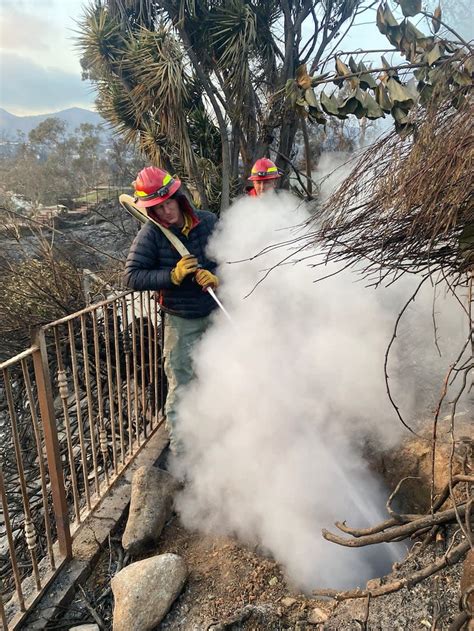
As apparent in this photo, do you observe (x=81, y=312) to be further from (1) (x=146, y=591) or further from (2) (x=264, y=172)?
(2) (x=264, y=172)

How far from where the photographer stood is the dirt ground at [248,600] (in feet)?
5.94

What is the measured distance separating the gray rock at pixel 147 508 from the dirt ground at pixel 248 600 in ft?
0.29

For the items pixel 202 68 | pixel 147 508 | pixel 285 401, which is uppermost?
pixel 202 68

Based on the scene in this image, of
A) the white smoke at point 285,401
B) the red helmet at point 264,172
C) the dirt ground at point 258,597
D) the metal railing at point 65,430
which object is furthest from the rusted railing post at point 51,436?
the red helmet at point 264,172

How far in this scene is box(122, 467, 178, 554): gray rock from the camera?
8.47 feet

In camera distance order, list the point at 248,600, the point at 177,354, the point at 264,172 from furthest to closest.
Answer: the point at 264,172 → the point at 177,354 → the point at 248,600

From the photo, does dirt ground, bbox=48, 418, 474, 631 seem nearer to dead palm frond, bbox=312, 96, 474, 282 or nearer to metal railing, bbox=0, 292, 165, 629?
metal railing, bbox=0, 292, 165, 629

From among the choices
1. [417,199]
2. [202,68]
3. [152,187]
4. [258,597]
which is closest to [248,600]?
[258,597]

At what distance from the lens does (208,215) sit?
3299 mm

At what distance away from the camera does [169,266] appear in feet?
10.3

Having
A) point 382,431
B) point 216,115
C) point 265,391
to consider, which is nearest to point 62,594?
point 265,391

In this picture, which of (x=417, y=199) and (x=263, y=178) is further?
(x=263, y=178)

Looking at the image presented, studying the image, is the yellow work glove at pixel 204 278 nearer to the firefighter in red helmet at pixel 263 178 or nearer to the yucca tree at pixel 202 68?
the firefighter in red helmet at pixel 263 178

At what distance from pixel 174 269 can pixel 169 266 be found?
0.18 meters
